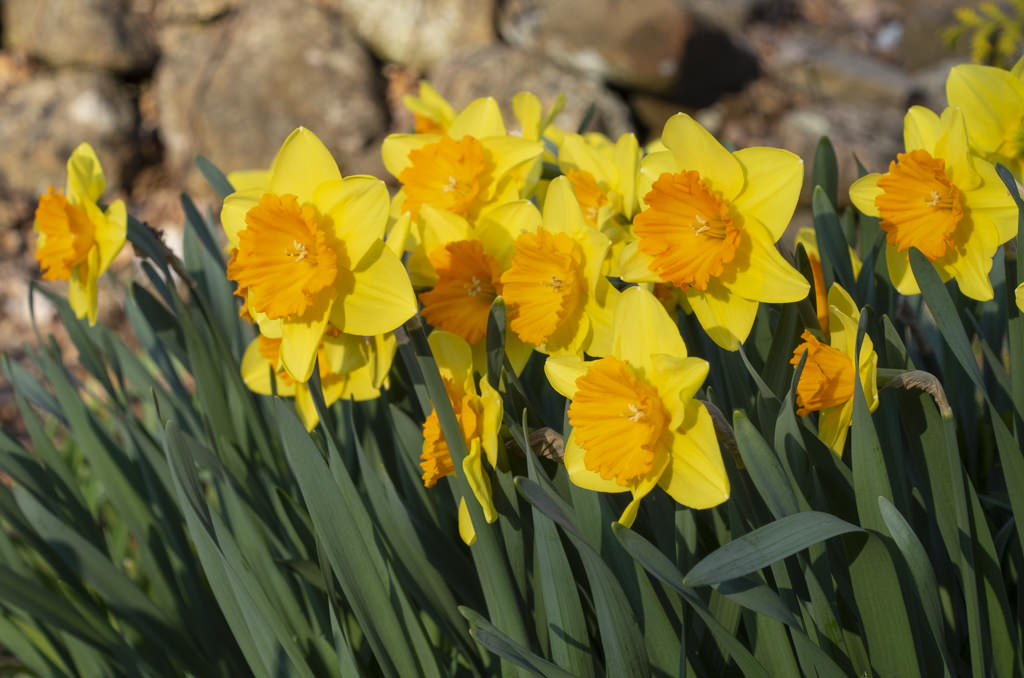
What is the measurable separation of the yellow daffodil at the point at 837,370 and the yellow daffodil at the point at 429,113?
718mm

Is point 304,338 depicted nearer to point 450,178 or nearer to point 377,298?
point 377,298

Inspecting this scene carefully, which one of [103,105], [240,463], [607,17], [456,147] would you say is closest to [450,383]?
[456,147]

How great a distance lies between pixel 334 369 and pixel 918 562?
0.67 meters

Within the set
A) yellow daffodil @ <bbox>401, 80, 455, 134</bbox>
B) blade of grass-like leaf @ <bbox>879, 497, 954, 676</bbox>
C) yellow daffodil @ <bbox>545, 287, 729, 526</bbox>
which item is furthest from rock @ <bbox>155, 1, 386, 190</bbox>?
blade of grass-like leaf @ <bbox>879, 497, 954, 676</bbox>

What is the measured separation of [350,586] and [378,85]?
4.43 meters

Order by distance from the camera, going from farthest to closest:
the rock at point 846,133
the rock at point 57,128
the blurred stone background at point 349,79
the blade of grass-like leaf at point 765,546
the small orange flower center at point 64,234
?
the rock at point 57,128 → the blurred stone background at point 349,79 → the rock at point 846,133 → the small orange flower center at point 64,234 → the blade of grass-like leaf at point 765,546

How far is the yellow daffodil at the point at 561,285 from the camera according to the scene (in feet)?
2.91

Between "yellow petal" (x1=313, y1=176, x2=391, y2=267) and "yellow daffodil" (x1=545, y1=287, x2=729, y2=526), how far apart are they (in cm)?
25

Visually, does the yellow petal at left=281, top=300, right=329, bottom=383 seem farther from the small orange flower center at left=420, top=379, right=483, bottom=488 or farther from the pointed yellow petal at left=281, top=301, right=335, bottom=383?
the small orange flower center at left=420, top=379, right=483, bottom=488

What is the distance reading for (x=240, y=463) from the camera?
1271 mm

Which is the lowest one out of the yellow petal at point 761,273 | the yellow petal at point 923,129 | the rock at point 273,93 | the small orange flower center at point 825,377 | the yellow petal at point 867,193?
the rock at point 273,93

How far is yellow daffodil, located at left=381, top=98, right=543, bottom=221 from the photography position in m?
1.04

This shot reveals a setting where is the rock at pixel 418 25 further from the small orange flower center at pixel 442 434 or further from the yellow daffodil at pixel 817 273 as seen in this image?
the small orange flower center at pixel 442 434

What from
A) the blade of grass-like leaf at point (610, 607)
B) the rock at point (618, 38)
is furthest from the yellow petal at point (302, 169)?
the rock at point (618, 38)
